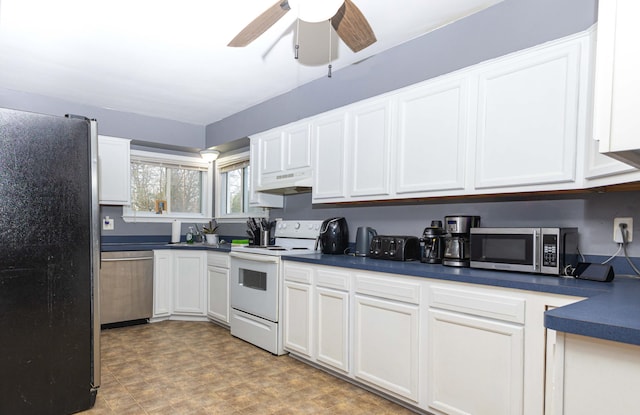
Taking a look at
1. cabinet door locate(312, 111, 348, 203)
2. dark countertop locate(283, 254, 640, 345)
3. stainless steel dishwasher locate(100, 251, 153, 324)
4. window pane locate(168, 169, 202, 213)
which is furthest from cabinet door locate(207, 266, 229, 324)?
cabinet door locate(312, 111, 348, 203)

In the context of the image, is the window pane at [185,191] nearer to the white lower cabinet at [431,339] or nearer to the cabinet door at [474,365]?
the white lower cabinet at [431,339]

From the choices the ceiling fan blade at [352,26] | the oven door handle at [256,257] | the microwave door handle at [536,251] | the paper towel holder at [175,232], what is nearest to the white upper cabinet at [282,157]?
the oven door handle at [256,257]

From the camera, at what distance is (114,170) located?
4.37 m

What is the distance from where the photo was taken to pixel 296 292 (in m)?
3.05

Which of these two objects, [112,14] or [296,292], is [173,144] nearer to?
[112,14]

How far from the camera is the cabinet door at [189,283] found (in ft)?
14.2

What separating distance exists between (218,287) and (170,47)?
2386 mm

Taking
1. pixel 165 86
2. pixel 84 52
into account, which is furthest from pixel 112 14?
pixel 165 86

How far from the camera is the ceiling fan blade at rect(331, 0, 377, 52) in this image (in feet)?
6.59

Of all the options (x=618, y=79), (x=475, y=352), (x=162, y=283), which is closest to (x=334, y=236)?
(x=475, y=352)

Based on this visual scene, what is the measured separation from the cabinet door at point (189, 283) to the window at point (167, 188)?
94 centimetres

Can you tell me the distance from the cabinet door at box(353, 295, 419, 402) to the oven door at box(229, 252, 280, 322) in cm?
90

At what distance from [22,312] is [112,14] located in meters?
1.87

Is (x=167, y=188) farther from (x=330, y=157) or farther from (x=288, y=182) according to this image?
(x=330, y=157)
